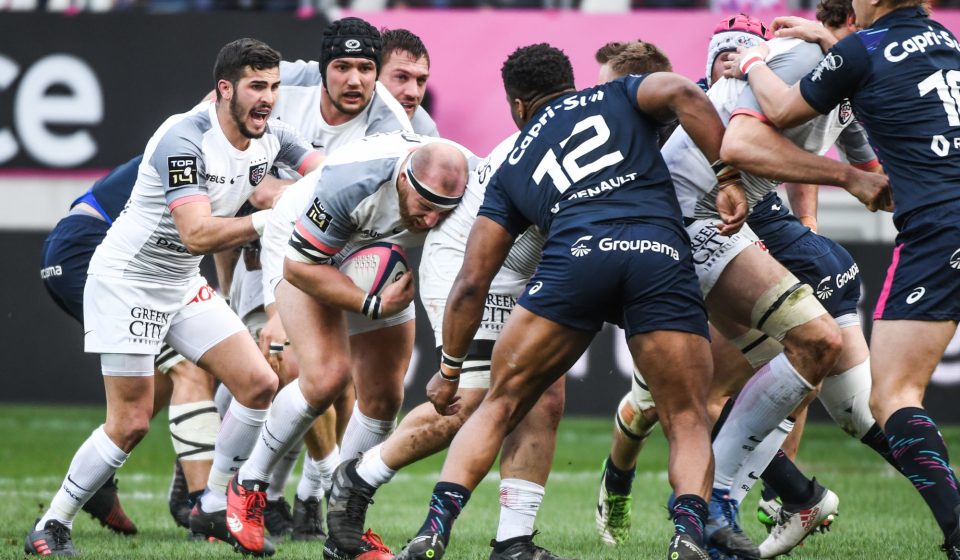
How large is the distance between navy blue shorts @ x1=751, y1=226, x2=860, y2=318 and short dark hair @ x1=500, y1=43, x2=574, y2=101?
5.36ft

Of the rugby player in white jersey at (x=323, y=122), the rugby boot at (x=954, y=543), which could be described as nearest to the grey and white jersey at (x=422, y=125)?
the rugby player in white jersey at (x=323, y=122)

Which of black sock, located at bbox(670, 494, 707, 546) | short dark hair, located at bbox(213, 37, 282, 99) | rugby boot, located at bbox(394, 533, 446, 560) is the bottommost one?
rugby boot, located at bbox(394, 533, 446, 560)

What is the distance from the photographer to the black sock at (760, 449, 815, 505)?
6.43 metres

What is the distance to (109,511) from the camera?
24.8 ft

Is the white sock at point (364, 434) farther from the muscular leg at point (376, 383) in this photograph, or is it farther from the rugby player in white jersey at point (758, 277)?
the rugby player in white jersey at point (758, 277)

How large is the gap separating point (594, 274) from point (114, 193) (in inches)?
149

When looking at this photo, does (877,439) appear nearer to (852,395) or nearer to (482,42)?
(852,395)

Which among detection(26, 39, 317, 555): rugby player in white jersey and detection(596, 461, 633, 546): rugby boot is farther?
detection(596, 461, 633, 546): rugby boot

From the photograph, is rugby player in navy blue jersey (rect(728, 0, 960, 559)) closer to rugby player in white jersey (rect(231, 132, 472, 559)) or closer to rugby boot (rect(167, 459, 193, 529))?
rugby player in white jersey (rect(231, 132, 472, 559))

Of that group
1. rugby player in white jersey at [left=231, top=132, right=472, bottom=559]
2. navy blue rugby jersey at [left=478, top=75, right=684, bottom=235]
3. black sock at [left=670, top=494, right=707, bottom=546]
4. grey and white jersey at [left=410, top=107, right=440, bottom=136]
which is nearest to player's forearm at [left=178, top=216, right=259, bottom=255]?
rugby player in white jersey at [left=231, top=132, right=472, bottom=559]

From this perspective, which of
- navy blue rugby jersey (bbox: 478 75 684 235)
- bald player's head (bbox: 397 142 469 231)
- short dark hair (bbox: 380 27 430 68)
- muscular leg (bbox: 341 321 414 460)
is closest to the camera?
navy blue rugby jersey (bbox: 478 75 684 235)

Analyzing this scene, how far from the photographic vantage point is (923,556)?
6148 mm

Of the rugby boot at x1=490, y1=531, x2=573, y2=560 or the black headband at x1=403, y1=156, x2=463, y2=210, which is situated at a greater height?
the black headband at x1=403, y1=156, x2=463, y2=210

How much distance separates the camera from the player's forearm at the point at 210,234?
21.5ft
